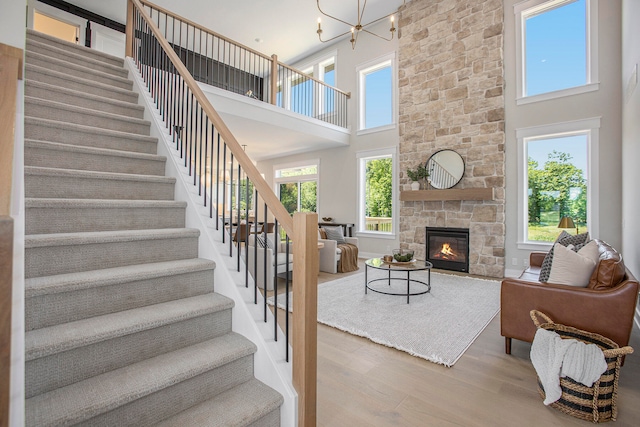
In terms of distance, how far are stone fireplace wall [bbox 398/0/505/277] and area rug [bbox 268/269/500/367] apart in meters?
1.29

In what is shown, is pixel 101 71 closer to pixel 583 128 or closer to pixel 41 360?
pixel 41 360

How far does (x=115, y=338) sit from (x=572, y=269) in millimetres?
2893

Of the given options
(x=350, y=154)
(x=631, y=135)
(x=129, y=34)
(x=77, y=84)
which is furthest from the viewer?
(x=350, y=154)

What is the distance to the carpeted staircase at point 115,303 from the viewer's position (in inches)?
49.4

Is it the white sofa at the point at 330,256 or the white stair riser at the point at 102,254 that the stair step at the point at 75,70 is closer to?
the white stair riser at the point at 102,254

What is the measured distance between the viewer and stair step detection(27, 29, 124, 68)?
3213 millimetres

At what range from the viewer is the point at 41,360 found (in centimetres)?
121

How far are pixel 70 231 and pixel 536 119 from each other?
6008 mm

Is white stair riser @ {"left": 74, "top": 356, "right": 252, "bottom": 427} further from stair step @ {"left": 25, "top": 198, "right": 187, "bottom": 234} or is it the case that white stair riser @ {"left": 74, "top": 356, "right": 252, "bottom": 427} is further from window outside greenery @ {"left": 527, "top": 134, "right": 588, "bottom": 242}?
window outside greenery @ {"left": 527, "top": 134, "right": 588, "bottom": 242}

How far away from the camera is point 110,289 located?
159cm

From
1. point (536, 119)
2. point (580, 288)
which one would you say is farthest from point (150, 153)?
point (536, 119)

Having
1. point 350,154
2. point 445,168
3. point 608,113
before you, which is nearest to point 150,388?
point 445,168

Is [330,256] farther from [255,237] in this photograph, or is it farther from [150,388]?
[150,388]

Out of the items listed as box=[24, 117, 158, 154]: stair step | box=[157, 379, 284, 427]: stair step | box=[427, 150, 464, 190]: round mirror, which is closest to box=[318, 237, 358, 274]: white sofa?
box=[427, 150, 464, 190]: round mirror
